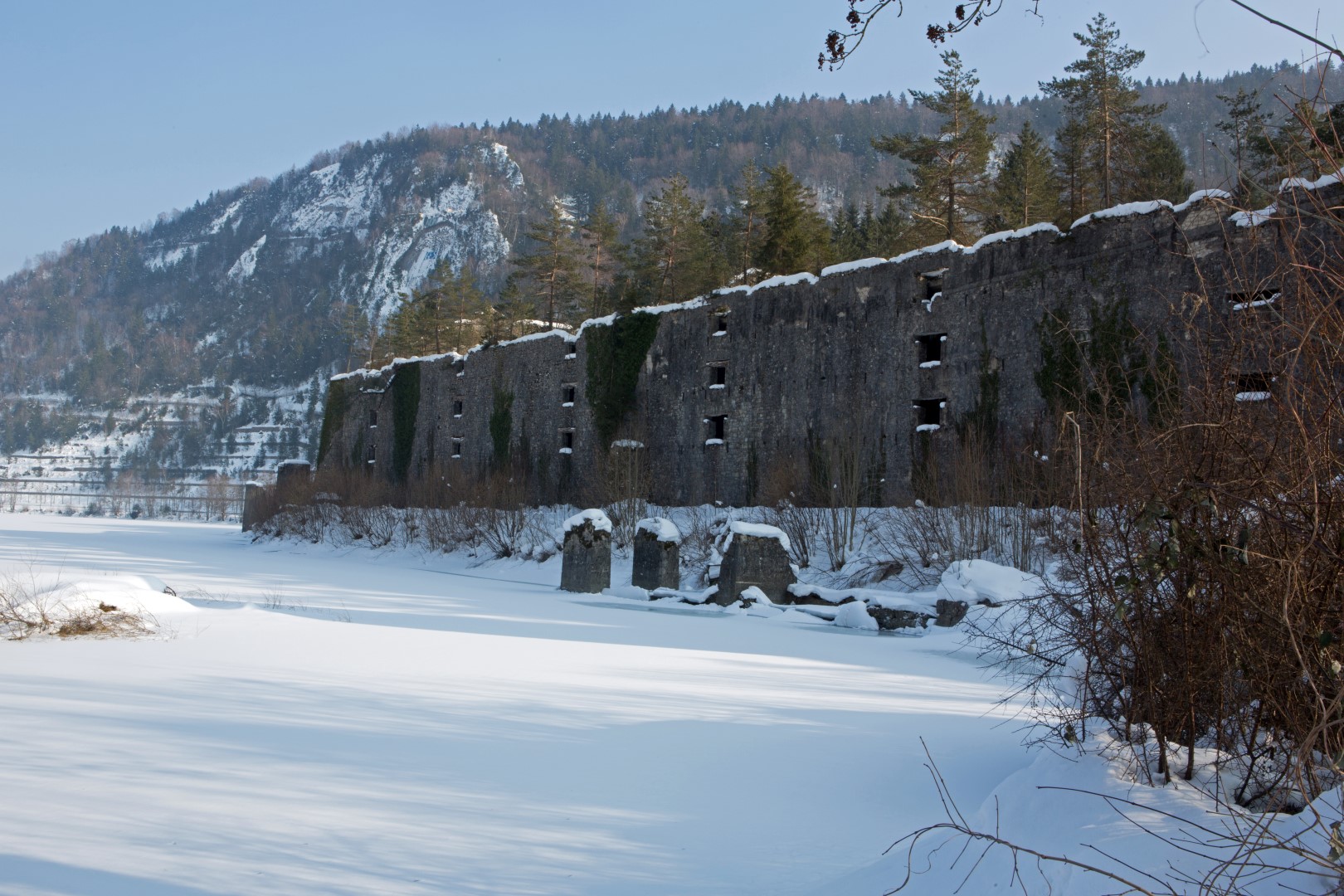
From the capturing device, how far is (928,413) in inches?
983

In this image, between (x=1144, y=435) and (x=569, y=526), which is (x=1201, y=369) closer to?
(x=1144, y=435)

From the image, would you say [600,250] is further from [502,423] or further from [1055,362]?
[1055,362]

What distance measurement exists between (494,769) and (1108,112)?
103 feet

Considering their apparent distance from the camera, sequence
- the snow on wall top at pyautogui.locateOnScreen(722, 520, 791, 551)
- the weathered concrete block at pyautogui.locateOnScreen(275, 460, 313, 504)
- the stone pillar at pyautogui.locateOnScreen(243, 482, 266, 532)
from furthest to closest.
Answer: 1. the stone pillar at pyautogui.locateOnScreen(243, 482, 266, 532)
2. the weathered concrete block at pyautogui.locateOnScreen(275, 460, 313, 504)
3. the snow on wall top at pyautogui.locateOnScreen(722, 520, 791, 551)

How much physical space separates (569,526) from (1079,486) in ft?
55.5

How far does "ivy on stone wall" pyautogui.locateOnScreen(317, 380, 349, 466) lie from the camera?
44844mm

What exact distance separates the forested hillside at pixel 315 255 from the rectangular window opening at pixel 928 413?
93.4m

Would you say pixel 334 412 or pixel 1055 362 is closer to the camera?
pixel 1055 362

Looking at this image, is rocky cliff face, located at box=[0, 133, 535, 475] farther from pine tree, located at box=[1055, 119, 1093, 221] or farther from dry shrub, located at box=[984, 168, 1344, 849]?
dry shrub, located at box=[984, 168, 1344, 849]

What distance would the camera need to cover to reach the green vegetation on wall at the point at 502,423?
3600cm

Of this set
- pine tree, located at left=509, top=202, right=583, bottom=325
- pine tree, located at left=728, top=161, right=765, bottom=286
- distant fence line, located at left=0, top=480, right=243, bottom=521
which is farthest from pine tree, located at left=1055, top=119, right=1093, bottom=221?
distant fence line, located at left=0, top=480, right=243, bottom=521

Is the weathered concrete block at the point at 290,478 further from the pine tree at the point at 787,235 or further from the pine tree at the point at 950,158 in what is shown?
the pine tree at the point at 950,158

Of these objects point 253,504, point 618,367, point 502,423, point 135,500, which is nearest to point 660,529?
point 618,367

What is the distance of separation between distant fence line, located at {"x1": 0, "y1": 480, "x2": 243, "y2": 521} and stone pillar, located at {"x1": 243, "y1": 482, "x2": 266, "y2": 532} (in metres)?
40.3
